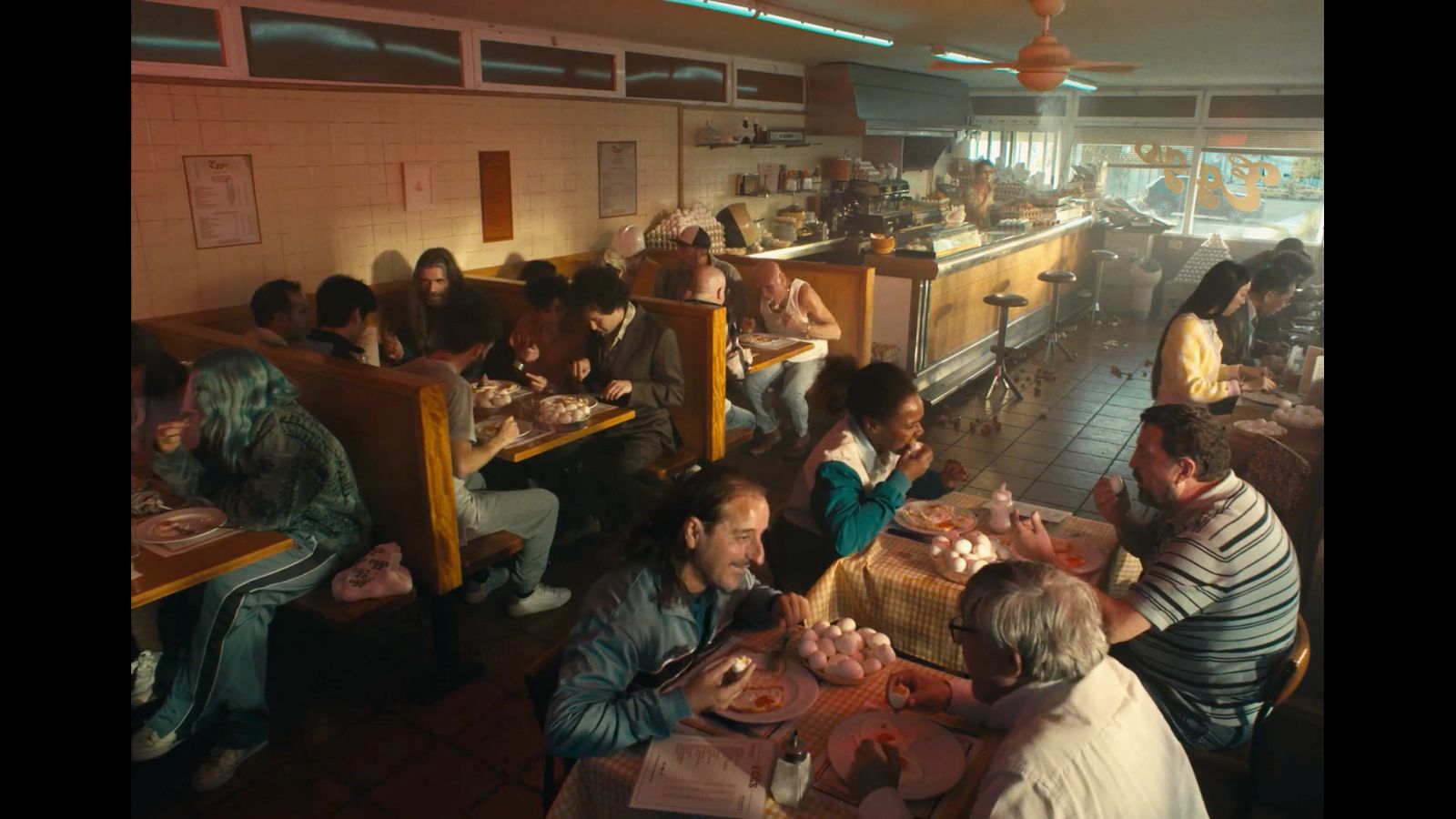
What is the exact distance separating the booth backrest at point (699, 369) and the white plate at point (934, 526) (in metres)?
2.19

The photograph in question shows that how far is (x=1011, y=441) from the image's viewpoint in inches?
287

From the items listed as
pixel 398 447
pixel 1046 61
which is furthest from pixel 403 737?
pixel 1046 61

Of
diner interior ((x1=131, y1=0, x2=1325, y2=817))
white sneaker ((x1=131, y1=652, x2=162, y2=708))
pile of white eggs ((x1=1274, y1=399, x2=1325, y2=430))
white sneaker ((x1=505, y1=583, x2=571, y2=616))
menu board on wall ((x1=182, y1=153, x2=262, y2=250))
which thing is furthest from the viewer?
menu board on wall ((x1=182, y1=153, x2=262, y2=250))

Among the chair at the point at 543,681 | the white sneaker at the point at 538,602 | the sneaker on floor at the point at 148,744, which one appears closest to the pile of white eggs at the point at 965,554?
the chair at the point at 543,681

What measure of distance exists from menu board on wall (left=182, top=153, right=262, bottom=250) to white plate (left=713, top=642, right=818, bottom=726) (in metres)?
4.60

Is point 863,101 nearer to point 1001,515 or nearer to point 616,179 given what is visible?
point 616,179

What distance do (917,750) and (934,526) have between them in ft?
4.28

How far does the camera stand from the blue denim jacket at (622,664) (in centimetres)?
209

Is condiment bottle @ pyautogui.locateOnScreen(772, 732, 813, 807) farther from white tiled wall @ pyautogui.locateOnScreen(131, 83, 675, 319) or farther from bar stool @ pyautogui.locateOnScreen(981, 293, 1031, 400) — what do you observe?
bar stool @ pyautogui.locateOnScreen(981, 293, 1031, 400)

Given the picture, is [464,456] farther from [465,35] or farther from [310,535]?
[465,35]

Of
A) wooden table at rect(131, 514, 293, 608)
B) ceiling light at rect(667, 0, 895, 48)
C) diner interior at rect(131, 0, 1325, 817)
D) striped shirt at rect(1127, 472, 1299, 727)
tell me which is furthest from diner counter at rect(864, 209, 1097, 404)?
wooden table at rect(131, 514, 293, 608)

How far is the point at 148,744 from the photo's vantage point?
3.26 m

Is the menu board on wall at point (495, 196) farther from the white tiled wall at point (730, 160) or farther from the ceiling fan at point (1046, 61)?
the ceiling fan at point (1046, 61)

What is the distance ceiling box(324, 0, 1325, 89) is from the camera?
5.92 m
